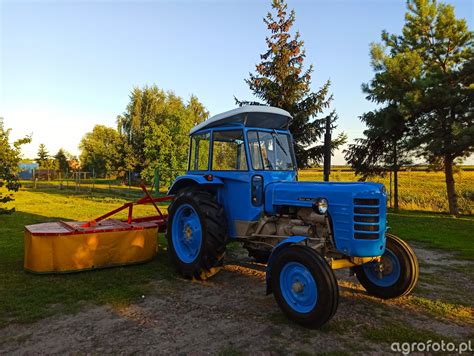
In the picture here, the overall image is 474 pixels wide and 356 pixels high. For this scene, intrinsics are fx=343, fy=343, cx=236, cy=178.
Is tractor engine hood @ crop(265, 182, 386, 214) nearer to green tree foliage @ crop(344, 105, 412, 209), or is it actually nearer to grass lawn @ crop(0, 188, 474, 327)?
grass lawn @ crop(0, 188, 474, 327)

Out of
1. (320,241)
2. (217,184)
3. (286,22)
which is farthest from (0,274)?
(286,22)

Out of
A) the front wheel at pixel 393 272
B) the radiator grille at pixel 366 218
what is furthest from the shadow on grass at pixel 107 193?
the radiator grille at pixel 366 218

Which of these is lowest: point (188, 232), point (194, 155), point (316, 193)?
point (188, 232)

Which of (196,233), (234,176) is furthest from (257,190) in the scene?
(196,233)

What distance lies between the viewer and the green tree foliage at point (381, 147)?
1467 centimetres

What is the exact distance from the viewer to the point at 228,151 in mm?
5133

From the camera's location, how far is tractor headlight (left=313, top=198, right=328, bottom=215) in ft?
12.6

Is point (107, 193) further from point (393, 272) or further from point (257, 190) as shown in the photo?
point (393, 272)

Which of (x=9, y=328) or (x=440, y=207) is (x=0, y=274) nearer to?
(x=9, y=328)

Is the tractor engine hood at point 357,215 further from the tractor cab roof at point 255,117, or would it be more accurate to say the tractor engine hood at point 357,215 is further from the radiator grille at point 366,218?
the tractor cab roof at point 255,117

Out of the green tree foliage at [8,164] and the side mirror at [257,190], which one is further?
the green tree foliage at [8,164]

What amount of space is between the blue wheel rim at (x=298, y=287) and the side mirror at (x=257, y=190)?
48.0 inches

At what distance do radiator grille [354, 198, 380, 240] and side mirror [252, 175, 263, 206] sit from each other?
4.49 feet

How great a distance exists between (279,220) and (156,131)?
2306 centimetres
